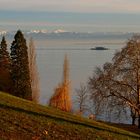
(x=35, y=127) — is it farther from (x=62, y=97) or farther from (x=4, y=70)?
(x=62, y=97)

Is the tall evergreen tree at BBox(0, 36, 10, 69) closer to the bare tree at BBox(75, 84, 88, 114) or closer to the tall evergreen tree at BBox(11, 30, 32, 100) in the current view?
the tall evergreen tree at BBox(11, 30, 32, 100)

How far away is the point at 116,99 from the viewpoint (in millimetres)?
41156

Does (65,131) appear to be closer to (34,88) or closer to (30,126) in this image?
(30,126)

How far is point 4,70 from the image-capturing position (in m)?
59.3

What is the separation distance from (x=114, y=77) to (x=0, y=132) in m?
25.2

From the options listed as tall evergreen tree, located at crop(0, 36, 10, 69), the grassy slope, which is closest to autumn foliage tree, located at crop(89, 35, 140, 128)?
the grassy slope

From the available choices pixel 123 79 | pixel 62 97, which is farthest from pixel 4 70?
pixel 123 79

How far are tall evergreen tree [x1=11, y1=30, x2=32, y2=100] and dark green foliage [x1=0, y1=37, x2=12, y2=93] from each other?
4.84 feet

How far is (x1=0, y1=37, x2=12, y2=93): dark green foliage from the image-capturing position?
5640 centimetres

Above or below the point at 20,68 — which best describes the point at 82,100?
below

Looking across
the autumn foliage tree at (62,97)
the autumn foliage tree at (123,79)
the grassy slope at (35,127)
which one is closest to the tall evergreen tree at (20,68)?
the autumn foliage tree at (62,97)

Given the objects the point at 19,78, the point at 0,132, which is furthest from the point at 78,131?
the point at 19,78

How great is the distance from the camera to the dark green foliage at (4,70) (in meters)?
56.4

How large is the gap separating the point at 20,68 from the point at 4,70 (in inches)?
187
